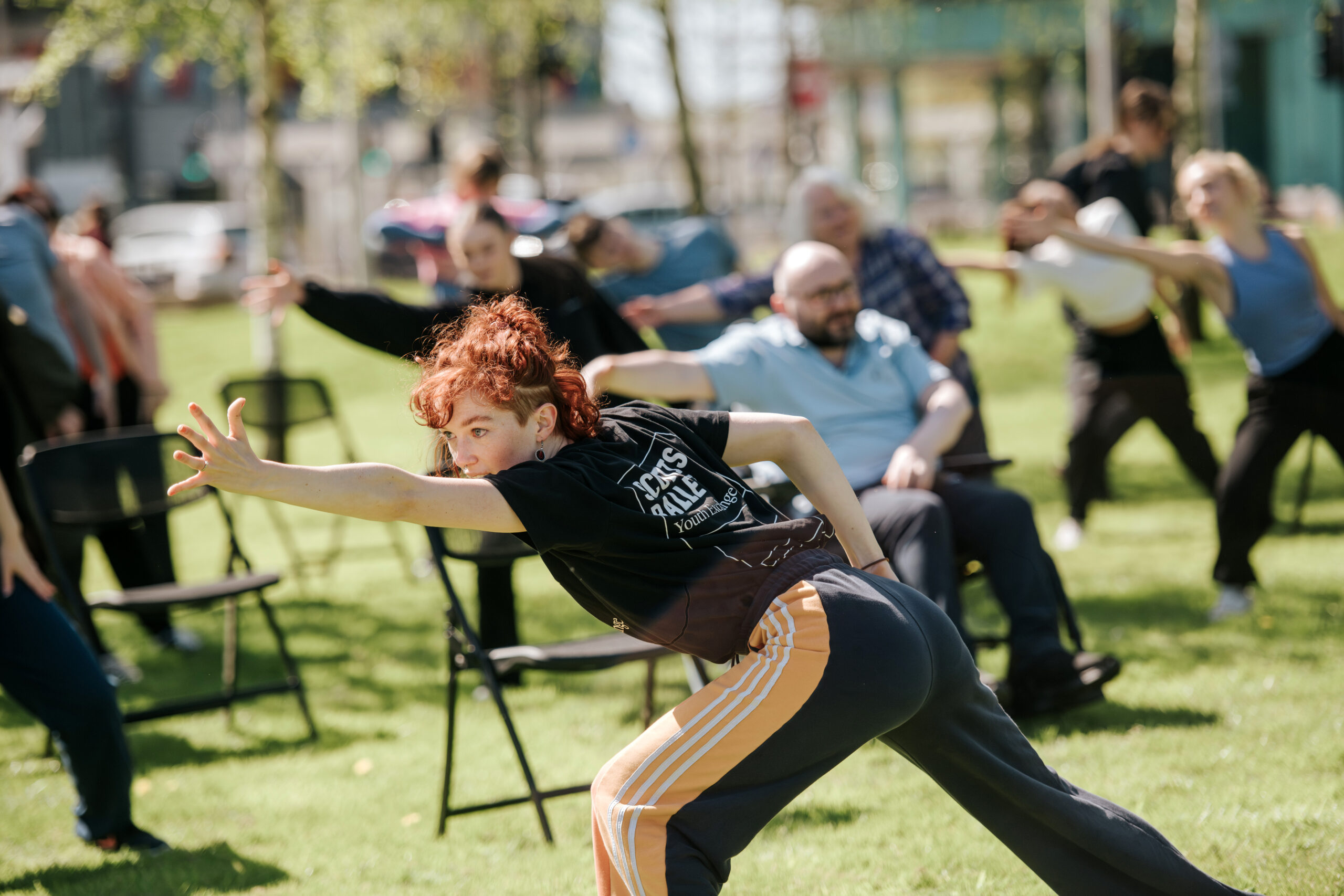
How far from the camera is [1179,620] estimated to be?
5852 millimetres

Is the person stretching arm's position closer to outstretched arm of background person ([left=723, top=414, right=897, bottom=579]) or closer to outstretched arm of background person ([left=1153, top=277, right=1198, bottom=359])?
outstretched arm of background person ([left=723, top=414, right=897, bottom=579])

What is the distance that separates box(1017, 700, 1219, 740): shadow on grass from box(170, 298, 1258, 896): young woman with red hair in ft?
6.30

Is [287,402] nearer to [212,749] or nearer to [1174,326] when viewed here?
[212,749]

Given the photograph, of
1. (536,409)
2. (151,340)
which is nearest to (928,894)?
(536,409)

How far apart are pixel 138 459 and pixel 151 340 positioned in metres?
2.25

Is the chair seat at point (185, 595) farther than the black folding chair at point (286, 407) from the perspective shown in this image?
No

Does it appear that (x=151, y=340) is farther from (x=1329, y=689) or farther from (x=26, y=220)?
(x=1329, y=689)

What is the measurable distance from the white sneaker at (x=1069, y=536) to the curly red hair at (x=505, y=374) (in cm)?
535

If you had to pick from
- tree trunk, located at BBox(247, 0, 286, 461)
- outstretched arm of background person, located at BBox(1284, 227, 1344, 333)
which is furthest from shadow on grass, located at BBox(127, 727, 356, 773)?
tree trunk, located at BBox(247, 0, 286, 461)

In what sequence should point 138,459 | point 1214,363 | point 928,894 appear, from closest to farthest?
point 928,894 < point 138,459 < point 1214,363

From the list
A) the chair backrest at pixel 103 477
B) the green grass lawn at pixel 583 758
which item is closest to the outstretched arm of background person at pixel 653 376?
the green grass lawn at pixel 583 758

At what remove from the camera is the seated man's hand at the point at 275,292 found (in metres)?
4.92

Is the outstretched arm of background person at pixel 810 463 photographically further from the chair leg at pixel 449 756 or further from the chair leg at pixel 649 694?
the chair leg at pixel 649 694

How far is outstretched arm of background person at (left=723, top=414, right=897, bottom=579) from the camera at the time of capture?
2803 millimetres
